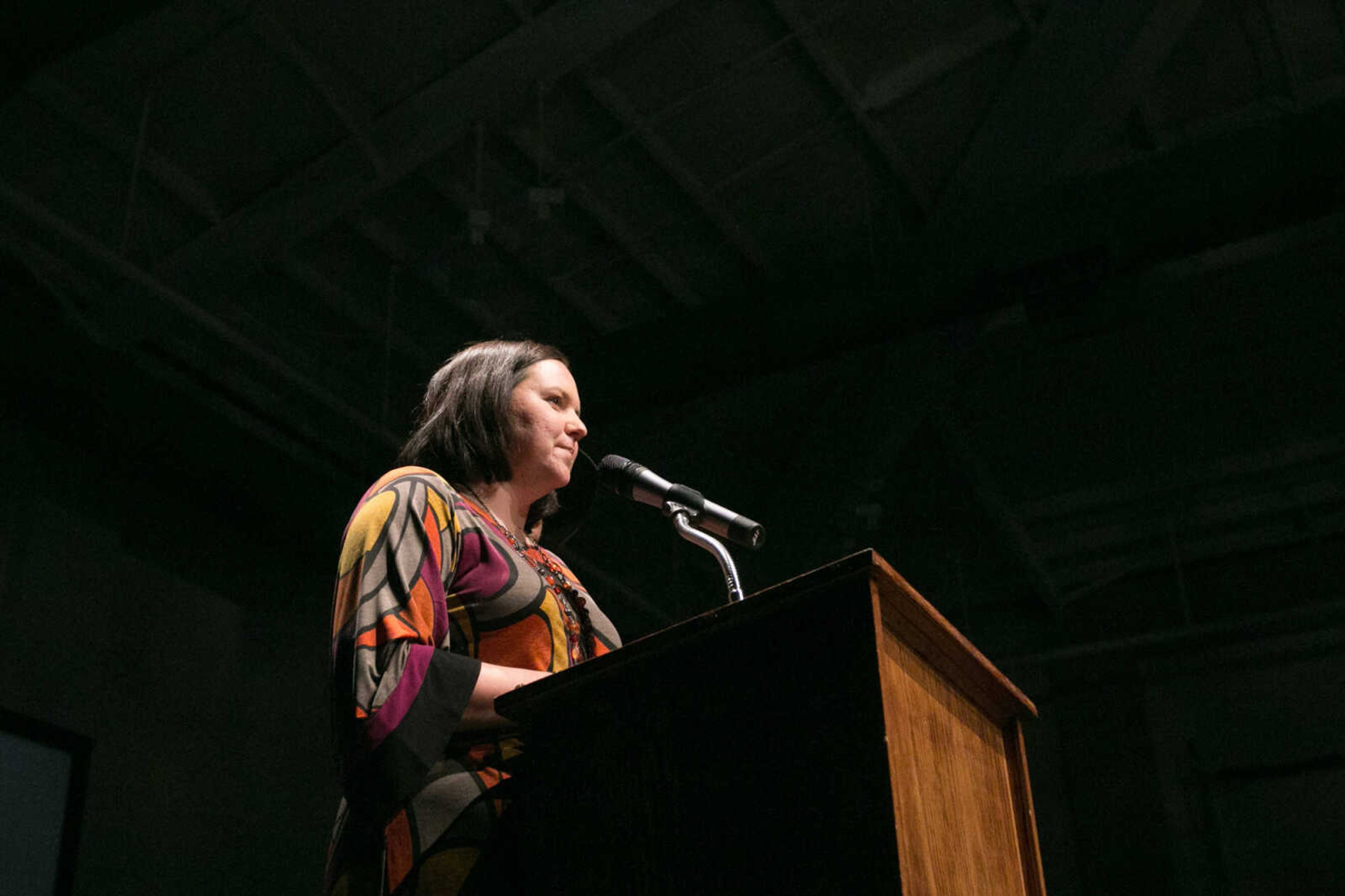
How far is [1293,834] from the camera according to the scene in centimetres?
820

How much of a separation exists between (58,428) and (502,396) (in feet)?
12.5

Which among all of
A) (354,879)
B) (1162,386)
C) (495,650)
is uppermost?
(1162,386)

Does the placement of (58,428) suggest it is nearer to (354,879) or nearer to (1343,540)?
(354,879)

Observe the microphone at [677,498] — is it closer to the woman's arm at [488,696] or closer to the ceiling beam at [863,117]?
the woman's arm at [488,696]

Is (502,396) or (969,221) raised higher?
(969,221)

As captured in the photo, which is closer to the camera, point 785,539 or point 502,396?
point 502,396

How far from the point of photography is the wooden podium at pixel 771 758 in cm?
104

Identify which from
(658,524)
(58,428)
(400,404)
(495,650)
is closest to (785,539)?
(658,524)

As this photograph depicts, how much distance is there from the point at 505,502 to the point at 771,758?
2.35 ft

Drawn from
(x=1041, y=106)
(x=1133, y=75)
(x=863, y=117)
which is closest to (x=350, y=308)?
(x=863, y=117)

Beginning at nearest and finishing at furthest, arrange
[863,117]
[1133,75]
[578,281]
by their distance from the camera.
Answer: [1133,75] < [863,117] < [578,281]

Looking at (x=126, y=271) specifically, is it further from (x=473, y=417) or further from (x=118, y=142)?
(x=473, y=417)

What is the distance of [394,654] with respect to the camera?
1.26m

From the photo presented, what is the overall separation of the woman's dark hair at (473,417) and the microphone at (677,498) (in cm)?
15
